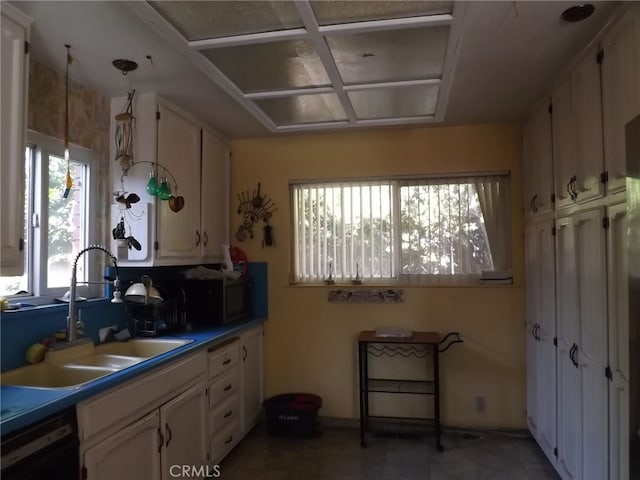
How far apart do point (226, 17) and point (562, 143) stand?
189cm

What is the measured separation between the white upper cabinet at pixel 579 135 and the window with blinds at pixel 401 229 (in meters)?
0.91

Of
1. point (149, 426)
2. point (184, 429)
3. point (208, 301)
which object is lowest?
point (184, 429)

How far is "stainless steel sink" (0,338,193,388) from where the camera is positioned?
1973 millimetres

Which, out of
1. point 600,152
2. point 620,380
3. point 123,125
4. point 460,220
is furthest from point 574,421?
point 123,125

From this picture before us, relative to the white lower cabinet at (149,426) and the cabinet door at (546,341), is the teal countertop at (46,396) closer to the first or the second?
the white lower cabinet at (149,426)

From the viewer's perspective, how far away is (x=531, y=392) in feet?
10.5

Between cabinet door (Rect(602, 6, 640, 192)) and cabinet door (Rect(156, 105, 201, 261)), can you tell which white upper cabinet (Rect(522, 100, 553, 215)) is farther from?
cabinet door (Rect(156, 105, 201, 261))

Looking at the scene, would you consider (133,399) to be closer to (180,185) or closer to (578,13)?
(180,185)

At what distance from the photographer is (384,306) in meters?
3.55

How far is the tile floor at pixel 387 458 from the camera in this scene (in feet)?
9.12

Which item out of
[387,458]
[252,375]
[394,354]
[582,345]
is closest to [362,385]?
[394,354]

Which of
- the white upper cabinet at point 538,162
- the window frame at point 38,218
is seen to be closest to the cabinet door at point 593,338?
the white upper cabinet at point 538,162

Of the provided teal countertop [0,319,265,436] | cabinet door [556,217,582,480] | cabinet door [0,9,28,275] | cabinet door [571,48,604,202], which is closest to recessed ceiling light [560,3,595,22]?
cabinet door [571,48,604,202]

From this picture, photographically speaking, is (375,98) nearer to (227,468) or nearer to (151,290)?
(151,290)
